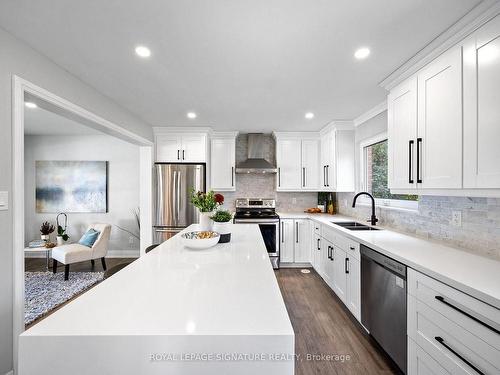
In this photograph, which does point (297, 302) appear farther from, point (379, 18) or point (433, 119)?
point (379, 18)

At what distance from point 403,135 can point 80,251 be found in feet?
14.7

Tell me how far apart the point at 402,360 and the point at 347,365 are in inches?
16.3

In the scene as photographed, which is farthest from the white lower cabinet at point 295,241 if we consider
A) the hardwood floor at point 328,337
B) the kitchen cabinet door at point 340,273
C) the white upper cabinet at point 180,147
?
the white upper cabinet at point 180,147

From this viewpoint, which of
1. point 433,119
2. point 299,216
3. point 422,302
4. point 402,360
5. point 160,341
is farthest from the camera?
point 299,216

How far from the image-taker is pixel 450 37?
1589 mm

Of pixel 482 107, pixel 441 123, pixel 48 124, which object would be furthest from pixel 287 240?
pixel 48 124

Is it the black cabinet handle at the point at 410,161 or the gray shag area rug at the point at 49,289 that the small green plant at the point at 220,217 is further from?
the gray shag area rug at the point at 49,289

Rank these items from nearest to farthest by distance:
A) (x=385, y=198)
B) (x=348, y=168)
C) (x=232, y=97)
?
(x=232, y=97)
(x=385, y=198)
(x=348, y=168)

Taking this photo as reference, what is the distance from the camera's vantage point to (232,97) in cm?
283

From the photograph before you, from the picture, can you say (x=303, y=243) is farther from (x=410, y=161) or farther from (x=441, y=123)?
(x=441, y=123)

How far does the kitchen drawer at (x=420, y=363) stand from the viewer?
1.34m

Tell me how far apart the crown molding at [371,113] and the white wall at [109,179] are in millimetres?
4146

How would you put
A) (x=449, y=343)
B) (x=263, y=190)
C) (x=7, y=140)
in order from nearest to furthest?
(x=449, y=343) → (x=7, y=140) → (x=263, y=190)

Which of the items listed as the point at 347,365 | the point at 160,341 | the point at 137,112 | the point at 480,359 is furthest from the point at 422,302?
the point at 137,112
